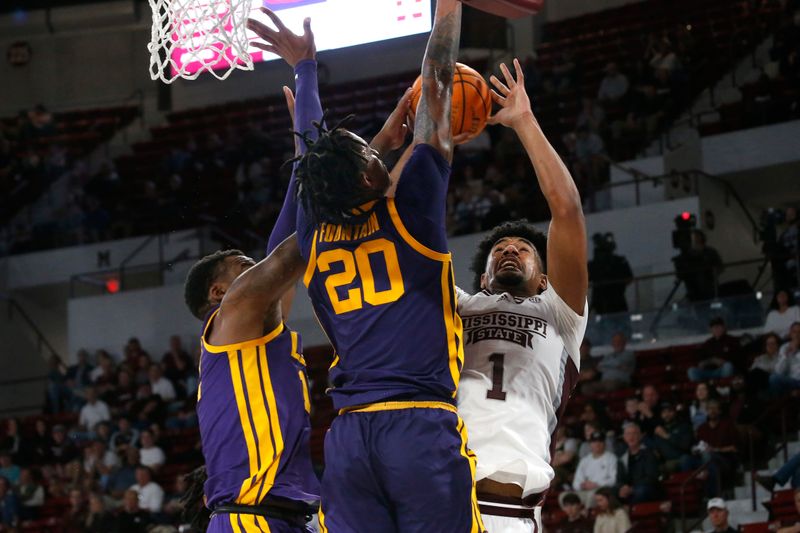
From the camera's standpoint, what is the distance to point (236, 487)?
4836 mm

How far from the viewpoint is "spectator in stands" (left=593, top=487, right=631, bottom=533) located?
10.7 meters

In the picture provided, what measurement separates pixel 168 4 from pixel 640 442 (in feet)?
22.9

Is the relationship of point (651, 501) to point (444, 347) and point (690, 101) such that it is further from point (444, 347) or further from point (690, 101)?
point (690, 101)

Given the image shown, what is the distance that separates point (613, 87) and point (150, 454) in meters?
8.18

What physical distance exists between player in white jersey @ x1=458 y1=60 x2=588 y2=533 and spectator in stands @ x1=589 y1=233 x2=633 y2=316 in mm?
9689

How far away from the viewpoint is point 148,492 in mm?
13562

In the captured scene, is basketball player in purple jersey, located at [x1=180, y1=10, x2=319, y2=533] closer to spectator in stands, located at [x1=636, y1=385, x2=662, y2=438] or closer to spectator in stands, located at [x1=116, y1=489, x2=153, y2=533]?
spectator in stands, located at [x1=636, y1=385, x2=662, y2=438]

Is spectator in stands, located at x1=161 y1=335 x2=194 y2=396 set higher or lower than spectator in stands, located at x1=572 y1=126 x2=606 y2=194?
lower

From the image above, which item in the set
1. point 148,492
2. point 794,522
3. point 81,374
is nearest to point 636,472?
point 794,522

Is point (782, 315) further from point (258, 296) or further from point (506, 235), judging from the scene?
point (258, 296)

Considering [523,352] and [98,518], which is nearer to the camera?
[523,352]

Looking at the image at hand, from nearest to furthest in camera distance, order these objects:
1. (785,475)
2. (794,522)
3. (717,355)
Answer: (794,522) < (785,475) < (717,355)

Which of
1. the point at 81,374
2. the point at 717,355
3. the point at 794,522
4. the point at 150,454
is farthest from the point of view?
the point at 81,374

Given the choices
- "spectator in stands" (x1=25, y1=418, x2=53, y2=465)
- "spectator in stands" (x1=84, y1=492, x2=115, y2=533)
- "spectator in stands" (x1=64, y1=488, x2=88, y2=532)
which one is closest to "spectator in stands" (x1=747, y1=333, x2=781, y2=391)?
"spectator in stands" (x1=84, y1=492, x2=115, y2=533)
